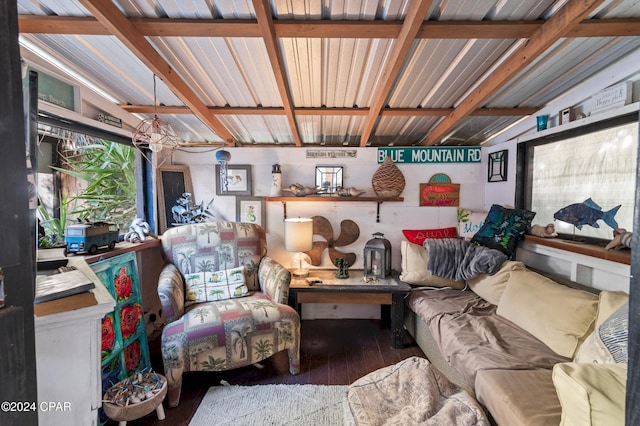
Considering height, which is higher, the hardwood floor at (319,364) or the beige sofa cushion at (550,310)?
the beige sofa cushion at (550,310)

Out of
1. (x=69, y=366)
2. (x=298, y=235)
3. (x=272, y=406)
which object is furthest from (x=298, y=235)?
(x=69, y=366)

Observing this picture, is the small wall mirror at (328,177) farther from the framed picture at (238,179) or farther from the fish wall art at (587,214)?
the fish wall art at (587,214)

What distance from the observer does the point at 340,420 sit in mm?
1636

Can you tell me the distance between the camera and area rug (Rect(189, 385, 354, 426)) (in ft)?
5.33

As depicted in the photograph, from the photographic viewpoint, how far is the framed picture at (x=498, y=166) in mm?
2701

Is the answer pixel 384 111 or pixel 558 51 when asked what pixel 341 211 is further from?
pixel 558 51

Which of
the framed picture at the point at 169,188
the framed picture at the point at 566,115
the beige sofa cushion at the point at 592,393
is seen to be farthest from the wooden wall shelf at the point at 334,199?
the beige sofa cushion at the point at 592,393

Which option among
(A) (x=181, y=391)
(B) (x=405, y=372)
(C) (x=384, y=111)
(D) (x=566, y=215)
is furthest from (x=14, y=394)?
(D) (x=566, y=215)

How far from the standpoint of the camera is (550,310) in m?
1.61

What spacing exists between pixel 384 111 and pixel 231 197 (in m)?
1.94

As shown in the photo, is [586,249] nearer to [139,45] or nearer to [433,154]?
[433,154]

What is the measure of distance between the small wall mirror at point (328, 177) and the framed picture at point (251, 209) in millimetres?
720

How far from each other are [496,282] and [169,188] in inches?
130

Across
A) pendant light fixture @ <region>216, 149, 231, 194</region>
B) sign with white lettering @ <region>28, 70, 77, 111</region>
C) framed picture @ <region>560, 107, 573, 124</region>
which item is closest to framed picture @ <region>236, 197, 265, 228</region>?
pendant light fixture @ <region>216, 149, 231, 194</region>
